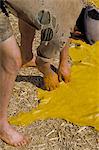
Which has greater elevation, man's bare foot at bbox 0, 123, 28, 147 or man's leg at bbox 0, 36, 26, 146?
man's leg at bbox 0, 36, 26, 146

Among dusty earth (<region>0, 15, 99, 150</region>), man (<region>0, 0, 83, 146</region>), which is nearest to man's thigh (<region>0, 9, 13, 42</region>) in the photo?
man (<region>0, 0, 83, 146</region>)

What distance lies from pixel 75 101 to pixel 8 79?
73 cm

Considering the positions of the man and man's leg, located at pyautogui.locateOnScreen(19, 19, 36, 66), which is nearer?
the man

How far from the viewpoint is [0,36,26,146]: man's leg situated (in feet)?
8.49

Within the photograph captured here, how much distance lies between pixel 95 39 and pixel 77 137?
4.15 ft

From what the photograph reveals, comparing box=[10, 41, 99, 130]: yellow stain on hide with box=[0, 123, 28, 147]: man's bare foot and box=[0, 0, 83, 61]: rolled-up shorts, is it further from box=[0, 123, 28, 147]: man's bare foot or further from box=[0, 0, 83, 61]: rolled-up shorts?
box=[0, 0, 83, 61]: rolled-up shorts

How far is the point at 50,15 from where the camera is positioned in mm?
2541

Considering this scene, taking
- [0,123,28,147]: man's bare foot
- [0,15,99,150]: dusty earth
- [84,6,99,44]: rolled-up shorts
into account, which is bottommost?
[0,15,99,150]: dusty earth

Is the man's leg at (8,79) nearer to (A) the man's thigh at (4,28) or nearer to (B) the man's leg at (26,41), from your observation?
(A) the man's thigh at (4,28)

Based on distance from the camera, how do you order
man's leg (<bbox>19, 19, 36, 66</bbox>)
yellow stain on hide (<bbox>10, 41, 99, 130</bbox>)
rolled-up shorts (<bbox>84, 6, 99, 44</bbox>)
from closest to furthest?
yellow stain on hide (<bbox>10, 41, 99, 130</bbox>) → man's leg (<bbox>19, 19, 36, 66</bbox>) → rolled-up shorts (<bbox>84, 6, 99, 44</bbox>)

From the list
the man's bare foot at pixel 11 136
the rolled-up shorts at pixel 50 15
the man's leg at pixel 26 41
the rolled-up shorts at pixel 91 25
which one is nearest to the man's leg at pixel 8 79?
the man's bare foot at pixel 11 136

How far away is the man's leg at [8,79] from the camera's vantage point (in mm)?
2588

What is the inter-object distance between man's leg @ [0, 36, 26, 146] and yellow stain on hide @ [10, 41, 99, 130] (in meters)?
0.19

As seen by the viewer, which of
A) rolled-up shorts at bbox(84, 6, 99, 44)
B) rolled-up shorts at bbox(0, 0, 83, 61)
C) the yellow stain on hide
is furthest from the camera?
rolled-up shorts at bbox(84, 6, 99, 44)
